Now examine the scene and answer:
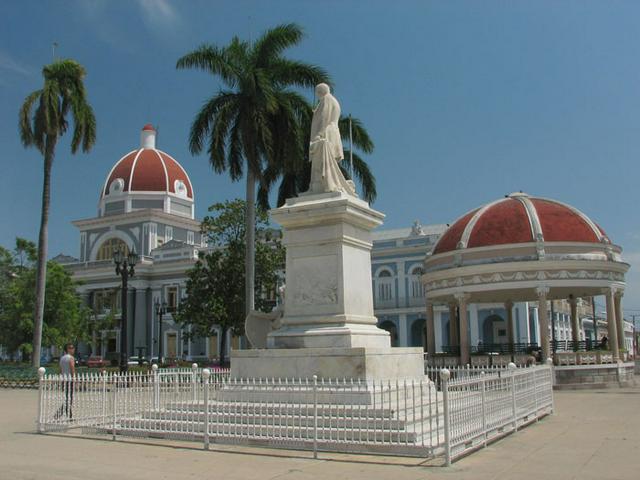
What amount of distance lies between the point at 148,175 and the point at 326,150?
52.8 m

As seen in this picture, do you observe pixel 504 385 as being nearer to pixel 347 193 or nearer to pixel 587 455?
pixel 587 455

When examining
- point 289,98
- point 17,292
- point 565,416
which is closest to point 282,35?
point 289,98

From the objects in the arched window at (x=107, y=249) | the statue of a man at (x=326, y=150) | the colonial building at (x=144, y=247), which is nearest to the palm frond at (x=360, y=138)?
the statue of a man at (x=326, y=150)

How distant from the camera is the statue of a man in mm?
12430

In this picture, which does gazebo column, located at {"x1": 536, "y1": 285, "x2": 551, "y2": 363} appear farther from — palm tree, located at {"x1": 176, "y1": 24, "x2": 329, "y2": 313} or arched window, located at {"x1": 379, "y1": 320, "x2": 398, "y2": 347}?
arched window, located at {"x1": 379, "y1": 320, "x2": 398, "y2": 347}

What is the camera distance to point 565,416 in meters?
14.0

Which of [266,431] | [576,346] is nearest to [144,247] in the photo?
[576,346]

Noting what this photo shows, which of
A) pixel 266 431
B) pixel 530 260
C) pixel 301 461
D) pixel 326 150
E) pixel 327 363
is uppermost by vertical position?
pixel 326 150

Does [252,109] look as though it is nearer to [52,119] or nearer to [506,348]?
[52,119]

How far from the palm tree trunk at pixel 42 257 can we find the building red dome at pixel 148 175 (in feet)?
116

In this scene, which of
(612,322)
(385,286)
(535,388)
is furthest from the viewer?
(385,286)

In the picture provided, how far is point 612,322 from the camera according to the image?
26.9 meters

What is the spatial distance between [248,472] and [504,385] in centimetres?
494

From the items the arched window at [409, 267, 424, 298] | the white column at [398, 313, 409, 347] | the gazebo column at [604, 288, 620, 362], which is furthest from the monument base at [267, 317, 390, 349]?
the white column at [398, 313, 409, 347]
